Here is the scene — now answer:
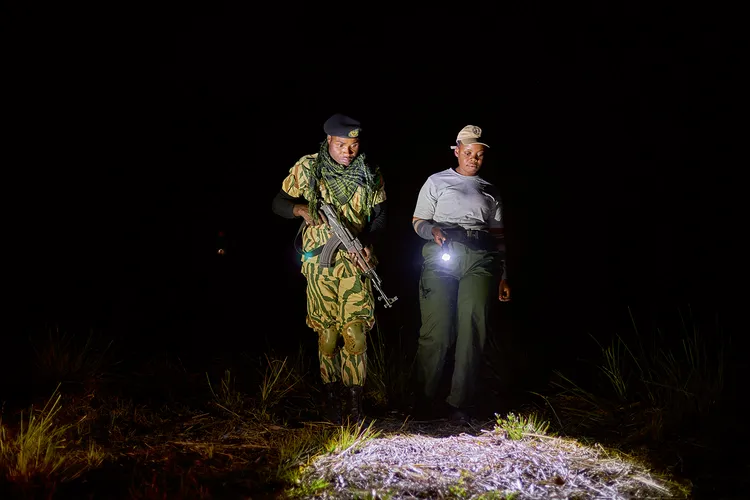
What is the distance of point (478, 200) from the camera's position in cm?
505

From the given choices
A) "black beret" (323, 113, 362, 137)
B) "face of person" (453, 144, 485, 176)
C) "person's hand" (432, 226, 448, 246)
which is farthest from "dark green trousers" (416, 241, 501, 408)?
"black beret" (323, 113, 362, 137)

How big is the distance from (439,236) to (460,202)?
0.33 m

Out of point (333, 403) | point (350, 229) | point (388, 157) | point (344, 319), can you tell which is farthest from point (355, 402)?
point (388, 157)

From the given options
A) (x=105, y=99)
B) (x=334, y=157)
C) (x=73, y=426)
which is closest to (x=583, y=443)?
(x=334, y=157)

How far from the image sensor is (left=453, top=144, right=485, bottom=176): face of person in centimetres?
504

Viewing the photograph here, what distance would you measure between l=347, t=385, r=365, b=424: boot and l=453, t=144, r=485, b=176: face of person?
179 cm

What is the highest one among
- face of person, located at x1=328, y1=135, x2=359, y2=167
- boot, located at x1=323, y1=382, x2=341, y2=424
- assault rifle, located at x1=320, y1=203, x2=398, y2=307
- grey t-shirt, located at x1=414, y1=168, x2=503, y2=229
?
face of person, located at x1=328, y1=135, x2=359, y2=167

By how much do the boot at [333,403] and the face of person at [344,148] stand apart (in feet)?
5.26

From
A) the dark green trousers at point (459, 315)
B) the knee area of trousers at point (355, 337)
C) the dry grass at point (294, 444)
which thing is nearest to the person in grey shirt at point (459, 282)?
the dark green trousers at point (459, 315)

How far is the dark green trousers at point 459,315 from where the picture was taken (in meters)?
4.97

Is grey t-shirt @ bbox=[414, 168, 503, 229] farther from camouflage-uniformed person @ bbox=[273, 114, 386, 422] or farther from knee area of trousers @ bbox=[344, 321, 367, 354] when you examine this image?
knee area of trousers @ bbox=[344, 321, 367, 354]

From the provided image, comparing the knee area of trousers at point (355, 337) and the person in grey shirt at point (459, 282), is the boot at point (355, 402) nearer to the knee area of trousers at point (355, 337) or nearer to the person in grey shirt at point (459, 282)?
the knee area of trousers at point (355, 337)

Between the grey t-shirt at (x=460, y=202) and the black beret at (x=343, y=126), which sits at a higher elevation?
the black beret at (x=343, y=126)

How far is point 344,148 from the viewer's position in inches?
189
